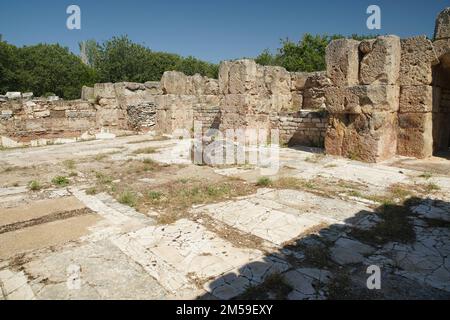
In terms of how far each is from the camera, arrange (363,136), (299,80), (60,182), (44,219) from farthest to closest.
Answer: (299,80), (363,136), (60,182), (44,219)

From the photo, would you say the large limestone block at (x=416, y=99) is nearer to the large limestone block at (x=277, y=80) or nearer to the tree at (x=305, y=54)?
the large limestone block at (x=277, y=80)

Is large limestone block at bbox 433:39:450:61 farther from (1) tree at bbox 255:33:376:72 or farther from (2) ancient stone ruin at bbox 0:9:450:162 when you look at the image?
(1) tree at bbox 255:33:376:72

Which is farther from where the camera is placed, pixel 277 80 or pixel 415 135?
pixel 277 80

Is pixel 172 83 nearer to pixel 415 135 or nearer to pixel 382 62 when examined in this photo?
pixel 382 62

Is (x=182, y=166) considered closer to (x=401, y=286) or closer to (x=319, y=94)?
(x=401, y=286)

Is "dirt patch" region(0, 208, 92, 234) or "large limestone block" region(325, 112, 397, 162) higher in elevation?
"large limestone block" region(325, 112, 397, 162)

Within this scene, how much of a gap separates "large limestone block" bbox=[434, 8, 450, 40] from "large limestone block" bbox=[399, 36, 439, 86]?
24 cm

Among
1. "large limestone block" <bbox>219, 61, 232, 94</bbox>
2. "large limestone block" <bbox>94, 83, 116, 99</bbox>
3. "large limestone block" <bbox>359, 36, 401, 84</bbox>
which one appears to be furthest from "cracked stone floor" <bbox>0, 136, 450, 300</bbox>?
"large limestone block" <bbox>94, 83, 116, 99</bbox>

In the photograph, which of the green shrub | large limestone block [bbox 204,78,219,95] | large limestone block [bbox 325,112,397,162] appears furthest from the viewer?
large limestone block [bbox 204,78,219,95]

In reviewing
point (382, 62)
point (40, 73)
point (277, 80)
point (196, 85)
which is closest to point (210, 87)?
point (196, 85)

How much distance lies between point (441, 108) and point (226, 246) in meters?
7.56

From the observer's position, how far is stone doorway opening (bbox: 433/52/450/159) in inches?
302

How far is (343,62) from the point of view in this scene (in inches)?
299

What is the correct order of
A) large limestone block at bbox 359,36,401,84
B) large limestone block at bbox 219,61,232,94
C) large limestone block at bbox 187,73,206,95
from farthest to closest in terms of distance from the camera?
1. large limestone block at bbox 187,73,206,95
2. large limestone block at bbox 219,61,232,94
3. large limestone block at bbox 359,36,401,84
